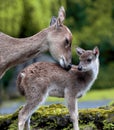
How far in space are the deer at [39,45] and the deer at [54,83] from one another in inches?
17.8

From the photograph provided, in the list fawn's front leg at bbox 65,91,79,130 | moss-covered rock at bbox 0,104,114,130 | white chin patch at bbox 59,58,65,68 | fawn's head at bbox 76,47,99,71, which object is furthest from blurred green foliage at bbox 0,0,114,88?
fawn's front leg at bbox 65,91,79,130

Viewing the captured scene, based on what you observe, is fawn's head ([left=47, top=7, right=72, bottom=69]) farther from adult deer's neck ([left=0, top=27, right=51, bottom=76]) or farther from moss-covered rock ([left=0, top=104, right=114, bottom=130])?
moss-covered rock ([left=0, top=104, right=114, bottom=130])

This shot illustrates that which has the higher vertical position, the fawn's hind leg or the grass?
the grass

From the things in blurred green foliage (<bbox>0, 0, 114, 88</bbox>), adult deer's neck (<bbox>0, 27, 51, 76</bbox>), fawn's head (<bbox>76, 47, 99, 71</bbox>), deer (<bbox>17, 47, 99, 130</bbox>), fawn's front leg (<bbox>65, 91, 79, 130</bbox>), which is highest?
blurred green foliage (<bbox>0, 0, 114, 88</bbox>)

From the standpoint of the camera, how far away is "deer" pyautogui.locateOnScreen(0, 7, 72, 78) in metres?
14.4

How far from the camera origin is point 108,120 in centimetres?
1419

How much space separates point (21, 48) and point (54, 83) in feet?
4.36

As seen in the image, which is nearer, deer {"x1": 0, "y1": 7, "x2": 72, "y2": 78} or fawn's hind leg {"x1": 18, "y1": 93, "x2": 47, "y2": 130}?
fawn's hind leg {"x1": 18, "y1": 93, "x2": 47, "y2": 130}

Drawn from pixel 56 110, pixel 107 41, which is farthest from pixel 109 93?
pixel 56 110

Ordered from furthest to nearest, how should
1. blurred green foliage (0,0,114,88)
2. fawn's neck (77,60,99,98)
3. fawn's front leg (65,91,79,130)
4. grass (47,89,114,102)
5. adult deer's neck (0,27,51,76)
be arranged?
1. blurred green foliage (0,0,114,88)
2. grass (47,89,114,102)
3. adult deer's neck (0,27,51,76)
4. fawn's neck (77,60,99,98)
5. fawn's front leg (65,91,79,130)

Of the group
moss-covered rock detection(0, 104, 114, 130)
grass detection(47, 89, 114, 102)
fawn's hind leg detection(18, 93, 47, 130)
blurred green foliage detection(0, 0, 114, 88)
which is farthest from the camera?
blurred green foliage detection(0, 0, 114, 88)

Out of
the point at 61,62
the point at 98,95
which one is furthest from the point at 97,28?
the point at 61,62

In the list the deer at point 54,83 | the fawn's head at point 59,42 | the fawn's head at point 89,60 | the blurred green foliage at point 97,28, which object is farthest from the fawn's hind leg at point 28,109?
the blurred green foliage at point 97,28

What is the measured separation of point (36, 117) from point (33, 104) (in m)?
1.55
